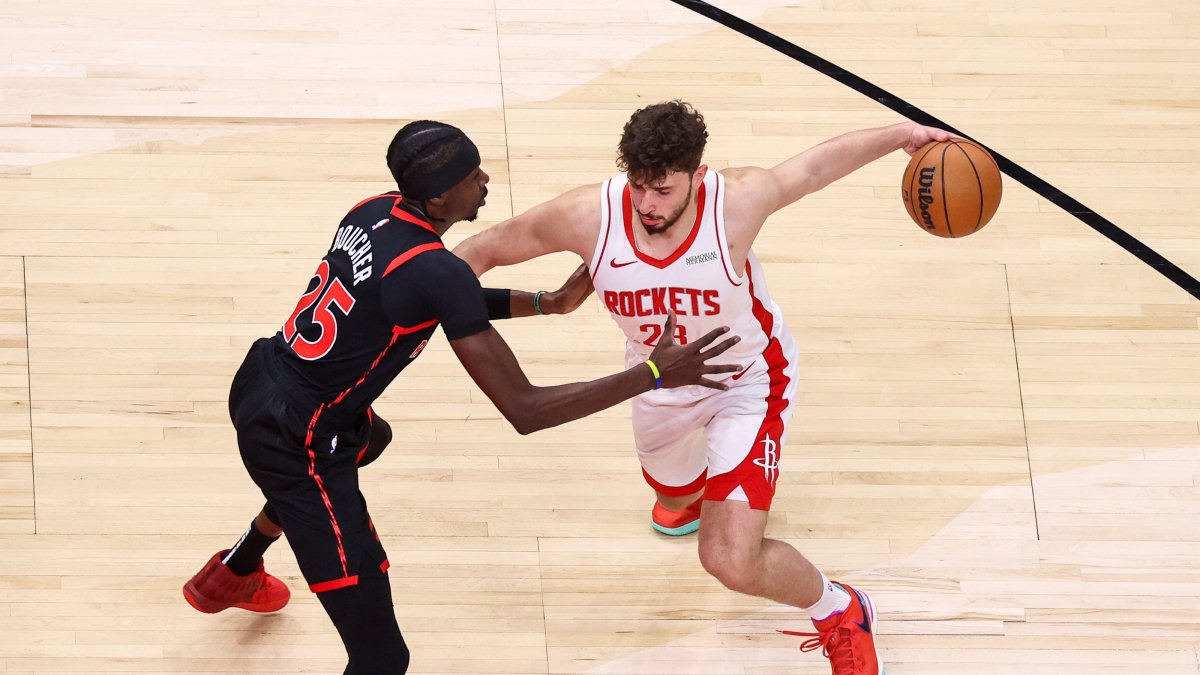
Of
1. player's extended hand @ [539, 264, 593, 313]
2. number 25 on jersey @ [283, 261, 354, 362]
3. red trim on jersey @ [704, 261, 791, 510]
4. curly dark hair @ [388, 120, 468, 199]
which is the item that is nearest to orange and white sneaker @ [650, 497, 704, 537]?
red trim on jersey @ [704, 261, 791, 510]

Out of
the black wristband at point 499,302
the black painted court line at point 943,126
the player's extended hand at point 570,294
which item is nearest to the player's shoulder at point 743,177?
the player's extended hand at point 570,294

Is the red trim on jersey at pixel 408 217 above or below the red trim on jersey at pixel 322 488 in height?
above

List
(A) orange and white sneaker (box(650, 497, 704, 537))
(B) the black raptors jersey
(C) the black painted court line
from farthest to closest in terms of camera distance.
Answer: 1. (C) the black painted court line
2. (A) orange and white sneaker (box(650, 497, 704, 537))
3. (B) the black raptors jersey

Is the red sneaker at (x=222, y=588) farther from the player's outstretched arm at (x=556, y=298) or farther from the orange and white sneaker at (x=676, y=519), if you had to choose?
the orange and white sneaker at (x=676, y=519)

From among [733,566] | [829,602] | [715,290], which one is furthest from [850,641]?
[715,290]

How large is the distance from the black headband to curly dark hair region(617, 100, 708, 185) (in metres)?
0.54

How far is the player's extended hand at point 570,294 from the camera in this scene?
4777mm

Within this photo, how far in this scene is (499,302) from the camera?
189 inches

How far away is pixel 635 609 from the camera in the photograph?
17.1 feet

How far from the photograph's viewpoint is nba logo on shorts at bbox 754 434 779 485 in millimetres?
4680

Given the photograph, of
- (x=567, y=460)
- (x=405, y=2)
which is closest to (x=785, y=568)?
(x=567, y=460)

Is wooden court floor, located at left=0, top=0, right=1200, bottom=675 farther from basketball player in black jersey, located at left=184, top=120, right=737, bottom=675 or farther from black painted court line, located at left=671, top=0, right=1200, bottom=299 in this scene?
basketball player in black jersey, located at left=184, top=120, right=737, bottom=675

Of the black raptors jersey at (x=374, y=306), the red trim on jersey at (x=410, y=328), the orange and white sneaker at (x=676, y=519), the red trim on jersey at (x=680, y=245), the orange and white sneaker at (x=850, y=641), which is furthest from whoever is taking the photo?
the orange and white sneaker at (x=676, y=519)

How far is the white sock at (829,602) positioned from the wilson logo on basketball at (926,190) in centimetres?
138
